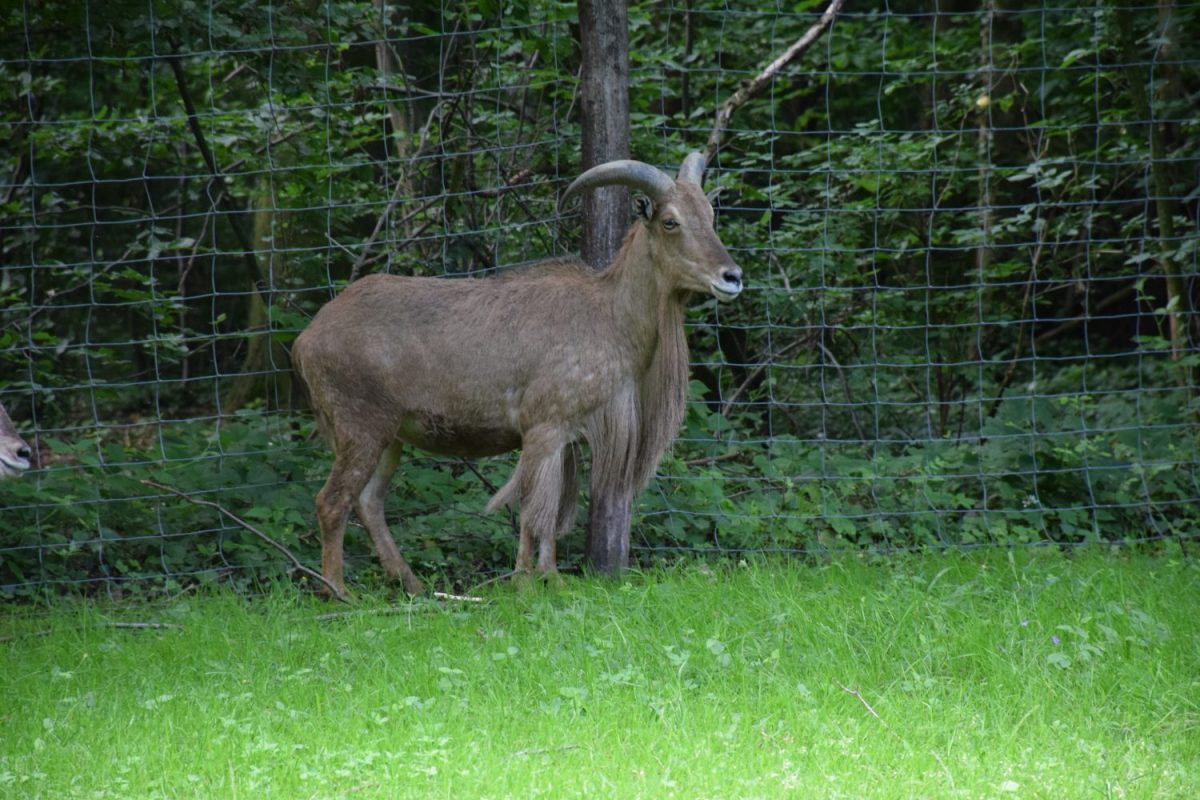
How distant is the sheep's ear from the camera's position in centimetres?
649

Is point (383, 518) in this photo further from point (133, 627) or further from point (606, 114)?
point (606, 114)

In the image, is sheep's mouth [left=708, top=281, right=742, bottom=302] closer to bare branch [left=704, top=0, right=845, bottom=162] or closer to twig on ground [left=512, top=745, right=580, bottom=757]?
bare branch [left=704, top=0, right=845, bottom=162]

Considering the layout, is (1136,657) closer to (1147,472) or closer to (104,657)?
(1147,472)

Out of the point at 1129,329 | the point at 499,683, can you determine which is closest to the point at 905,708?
the point at 499,683

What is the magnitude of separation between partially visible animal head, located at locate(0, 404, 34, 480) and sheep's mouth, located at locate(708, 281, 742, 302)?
10.4 ft

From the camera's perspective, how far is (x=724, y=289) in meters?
6.28

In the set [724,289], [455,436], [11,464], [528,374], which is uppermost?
[724,289]

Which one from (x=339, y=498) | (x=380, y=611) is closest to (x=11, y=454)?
(x=339, y=498)

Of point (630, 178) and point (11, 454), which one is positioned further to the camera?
point (630, 178)

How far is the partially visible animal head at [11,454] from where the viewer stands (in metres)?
5.77

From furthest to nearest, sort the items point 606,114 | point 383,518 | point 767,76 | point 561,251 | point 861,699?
point 561,251, point 767,76, point 383,518, point 606,114, point 861,699

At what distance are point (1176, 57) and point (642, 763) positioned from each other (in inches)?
241

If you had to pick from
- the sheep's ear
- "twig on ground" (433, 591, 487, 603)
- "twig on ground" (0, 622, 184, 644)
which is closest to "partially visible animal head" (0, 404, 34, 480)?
"twig on ground" (0, 622, 184, 644)

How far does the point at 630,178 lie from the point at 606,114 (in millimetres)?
615
